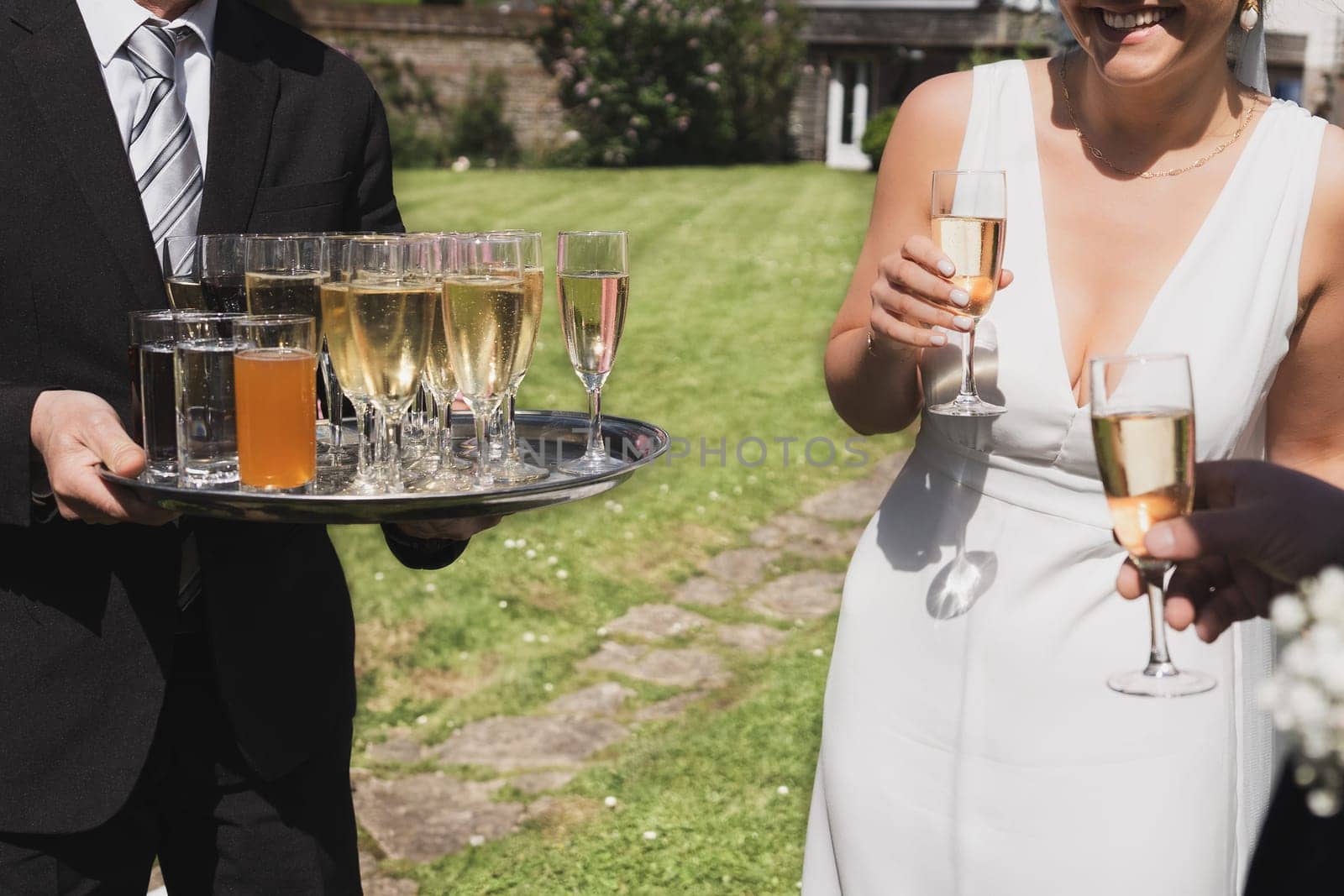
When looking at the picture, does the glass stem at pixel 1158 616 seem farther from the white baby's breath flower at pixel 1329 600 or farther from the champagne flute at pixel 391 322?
the champagne flute at pixel 391 322

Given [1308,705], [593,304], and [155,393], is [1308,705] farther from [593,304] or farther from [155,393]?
[155,393]

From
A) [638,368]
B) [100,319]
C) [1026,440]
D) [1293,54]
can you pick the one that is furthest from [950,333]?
[1293,54]

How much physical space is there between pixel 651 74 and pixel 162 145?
24.5 m

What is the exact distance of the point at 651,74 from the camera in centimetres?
2622

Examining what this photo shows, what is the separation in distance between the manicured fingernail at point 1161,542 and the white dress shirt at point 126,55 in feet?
6.20

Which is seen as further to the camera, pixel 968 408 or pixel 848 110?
pixel 848 110

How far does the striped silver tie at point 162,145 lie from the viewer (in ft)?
8.41

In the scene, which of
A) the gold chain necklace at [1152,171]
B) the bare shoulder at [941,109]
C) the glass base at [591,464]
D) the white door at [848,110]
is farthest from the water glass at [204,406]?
the white door at [848,110]

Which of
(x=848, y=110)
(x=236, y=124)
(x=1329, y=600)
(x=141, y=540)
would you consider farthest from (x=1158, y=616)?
(x=848, y=110)

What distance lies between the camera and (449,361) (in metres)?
2.31

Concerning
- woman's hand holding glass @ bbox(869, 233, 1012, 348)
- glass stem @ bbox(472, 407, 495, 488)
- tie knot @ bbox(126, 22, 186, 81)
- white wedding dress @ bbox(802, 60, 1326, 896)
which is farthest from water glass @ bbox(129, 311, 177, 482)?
white wedding dress @ bbox(802, 60, 1326, 896)

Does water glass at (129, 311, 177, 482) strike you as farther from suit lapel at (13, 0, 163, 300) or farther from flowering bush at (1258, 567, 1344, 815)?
flowering bush at (1258, 567, 1344, 815)

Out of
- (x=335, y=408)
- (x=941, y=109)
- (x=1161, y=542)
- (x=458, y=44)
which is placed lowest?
(x=335, y=408)

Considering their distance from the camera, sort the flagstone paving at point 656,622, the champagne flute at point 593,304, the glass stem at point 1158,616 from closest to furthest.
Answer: the glass stem at point 1158,616, the champagne flute at point 593,304, the flagstone paving at point 656,622
